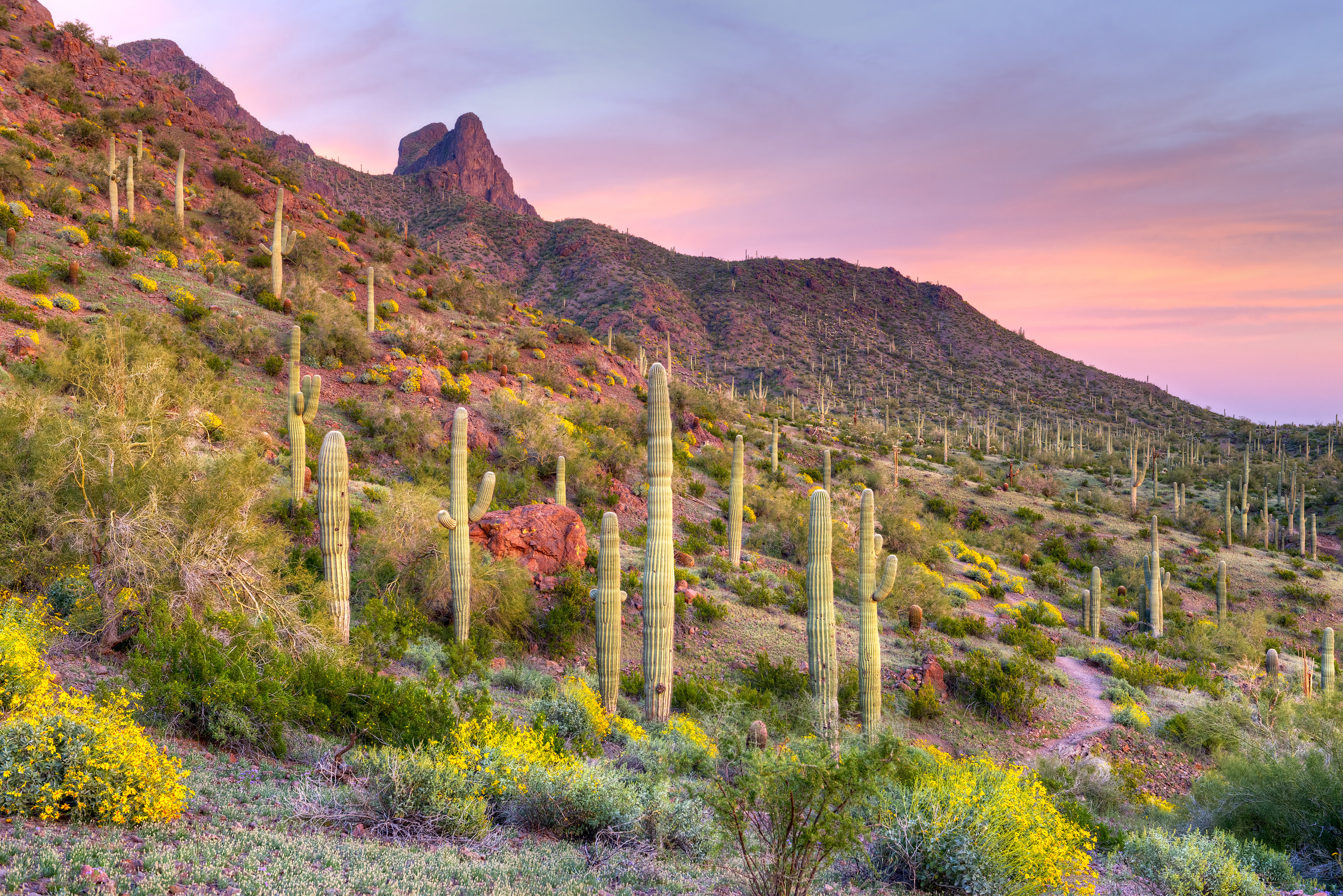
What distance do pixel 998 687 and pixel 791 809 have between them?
10.6 metres

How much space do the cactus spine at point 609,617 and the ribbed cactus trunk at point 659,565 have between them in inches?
19.6

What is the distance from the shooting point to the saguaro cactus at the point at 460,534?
1155cm

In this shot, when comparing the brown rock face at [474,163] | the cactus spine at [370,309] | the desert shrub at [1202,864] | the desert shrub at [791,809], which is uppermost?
the brown rock face at [474,163]

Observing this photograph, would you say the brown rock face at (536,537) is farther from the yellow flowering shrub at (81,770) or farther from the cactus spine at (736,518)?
the yellow flowering shrub at (81,770)

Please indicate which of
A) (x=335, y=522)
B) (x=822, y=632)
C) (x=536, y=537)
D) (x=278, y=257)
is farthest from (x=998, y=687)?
(x=278, y=257)

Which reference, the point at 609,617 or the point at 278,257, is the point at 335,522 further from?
the point at 278,257

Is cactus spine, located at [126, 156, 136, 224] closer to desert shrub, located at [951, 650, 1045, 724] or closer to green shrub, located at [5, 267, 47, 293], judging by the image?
green shrub, located at [5, 267, 47, 293]

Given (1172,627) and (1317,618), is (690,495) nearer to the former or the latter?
(1172,627)

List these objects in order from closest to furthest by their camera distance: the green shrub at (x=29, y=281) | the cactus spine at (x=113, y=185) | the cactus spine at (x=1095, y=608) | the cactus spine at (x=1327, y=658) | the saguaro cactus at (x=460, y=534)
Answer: the saguaro cactus at (x=460, y=534) < the cactus spine at (x=1327, y=658) < the green shrub at (x=29, y=281) < the cactus spine at (x=1095, y=608) < the cactus spine at (x=113, y=185)

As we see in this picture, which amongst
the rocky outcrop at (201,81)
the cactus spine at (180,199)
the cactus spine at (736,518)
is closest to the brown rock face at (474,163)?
the rocky outcrop at (201,81)

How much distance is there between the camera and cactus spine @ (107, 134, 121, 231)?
23.7m

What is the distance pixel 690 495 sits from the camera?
2461cm

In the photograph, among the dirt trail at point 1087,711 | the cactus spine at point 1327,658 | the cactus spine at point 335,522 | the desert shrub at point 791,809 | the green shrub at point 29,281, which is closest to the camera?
the desert shrub at point 791,809

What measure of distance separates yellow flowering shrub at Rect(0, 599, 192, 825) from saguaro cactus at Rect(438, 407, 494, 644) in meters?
6.90
